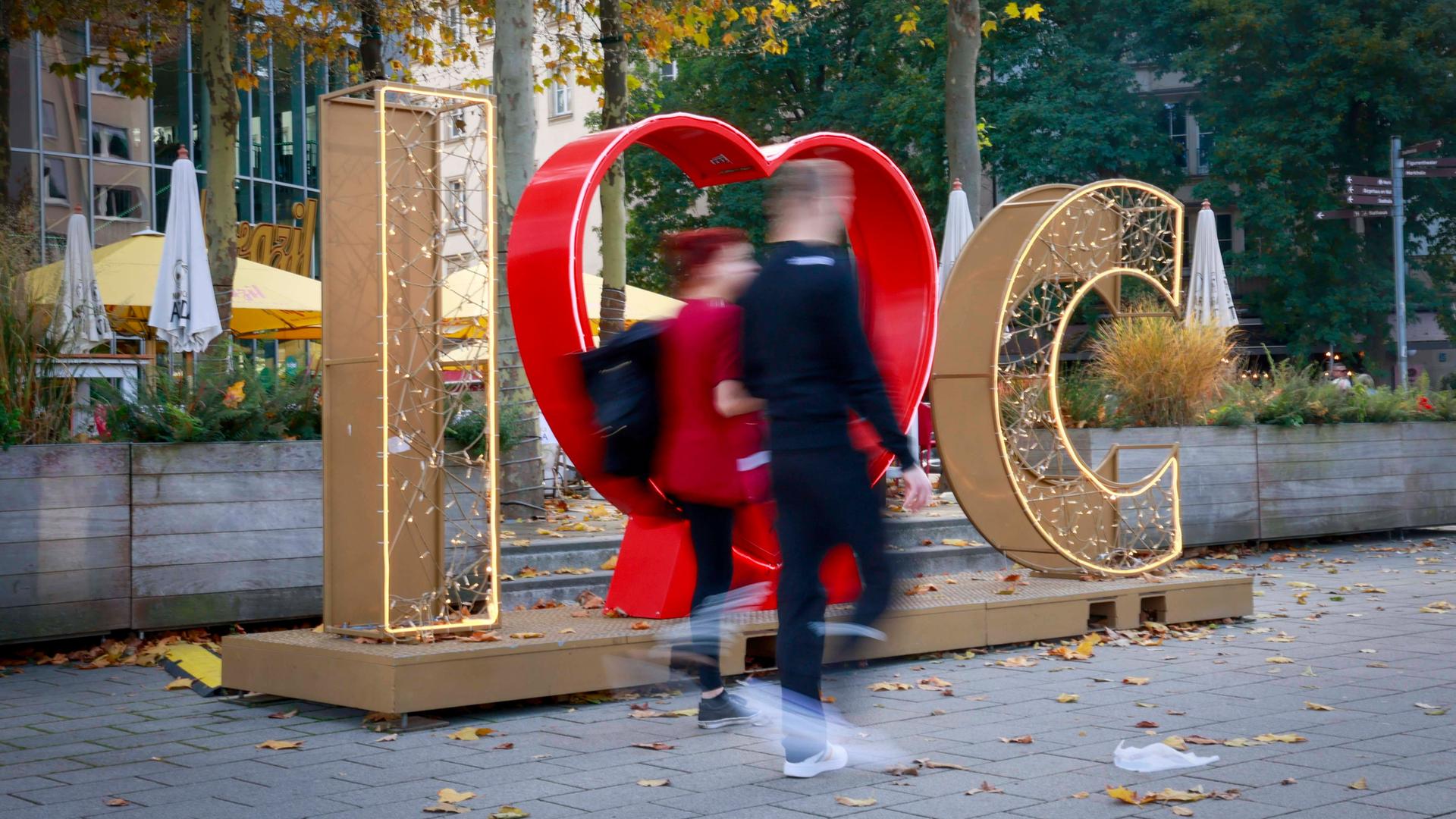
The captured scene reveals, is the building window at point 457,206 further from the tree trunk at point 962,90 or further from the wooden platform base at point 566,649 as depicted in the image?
the tree trunk at point 962,90

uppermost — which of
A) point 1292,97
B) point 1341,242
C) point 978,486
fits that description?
point 1292,97

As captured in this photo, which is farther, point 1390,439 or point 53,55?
point 53,55

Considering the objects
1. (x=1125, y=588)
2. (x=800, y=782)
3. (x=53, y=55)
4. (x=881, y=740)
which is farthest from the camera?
(x=53, y=55)

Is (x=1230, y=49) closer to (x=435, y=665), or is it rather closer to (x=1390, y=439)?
(x=1390, y=439)

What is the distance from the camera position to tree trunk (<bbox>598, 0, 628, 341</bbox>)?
15.5 meters

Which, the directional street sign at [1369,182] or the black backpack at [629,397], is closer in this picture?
the black backpack at [629,397]

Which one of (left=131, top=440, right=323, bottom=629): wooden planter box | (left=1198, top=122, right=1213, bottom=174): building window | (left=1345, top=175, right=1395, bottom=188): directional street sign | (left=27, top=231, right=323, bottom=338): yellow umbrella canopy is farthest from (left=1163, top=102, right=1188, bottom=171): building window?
(left=131, top=440, right=323, bottom=629): wooden planter box

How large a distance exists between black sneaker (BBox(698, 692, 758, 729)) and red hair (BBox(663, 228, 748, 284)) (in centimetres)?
181

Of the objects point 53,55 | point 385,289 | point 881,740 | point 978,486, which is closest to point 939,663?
point 978,486

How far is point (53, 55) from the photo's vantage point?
81.1 feet

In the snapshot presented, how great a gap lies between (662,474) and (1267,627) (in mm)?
4919

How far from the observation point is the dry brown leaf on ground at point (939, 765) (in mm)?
5504

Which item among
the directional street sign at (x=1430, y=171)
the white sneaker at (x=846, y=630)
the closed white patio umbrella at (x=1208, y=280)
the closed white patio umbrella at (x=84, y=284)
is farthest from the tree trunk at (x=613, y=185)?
the directional street sign at (x=1430, y=171)

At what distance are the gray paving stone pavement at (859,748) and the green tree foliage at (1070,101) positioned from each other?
30506 millimetres
